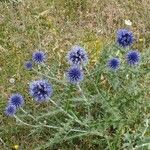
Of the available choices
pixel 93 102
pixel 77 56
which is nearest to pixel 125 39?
pixel 77 56

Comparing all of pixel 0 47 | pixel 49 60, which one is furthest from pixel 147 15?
pixel 0 47

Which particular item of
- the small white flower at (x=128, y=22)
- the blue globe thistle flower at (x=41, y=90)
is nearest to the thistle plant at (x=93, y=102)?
the blue globe thistle flower at (x=41, y=90)

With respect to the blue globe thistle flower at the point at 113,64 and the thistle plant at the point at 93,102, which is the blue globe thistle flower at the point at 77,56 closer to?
the thistle plant at the point at 93,102

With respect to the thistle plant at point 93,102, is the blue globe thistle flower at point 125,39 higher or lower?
higher

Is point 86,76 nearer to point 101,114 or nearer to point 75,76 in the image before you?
point 101,114

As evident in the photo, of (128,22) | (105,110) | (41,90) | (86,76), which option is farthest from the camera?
(128,22)

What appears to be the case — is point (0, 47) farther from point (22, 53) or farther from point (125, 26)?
point (125, 26)

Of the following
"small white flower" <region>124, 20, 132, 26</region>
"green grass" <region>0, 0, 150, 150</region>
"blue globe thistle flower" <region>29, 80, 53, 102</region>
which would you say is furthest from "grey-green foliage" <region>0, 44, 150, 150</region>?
"small white flower" <region>124, 20, 132, 26</region>
